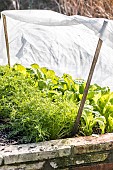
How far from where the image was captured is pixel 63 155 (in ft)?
7.38

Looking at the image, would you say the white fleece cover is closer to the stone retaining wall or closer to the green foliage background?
the green foliage background

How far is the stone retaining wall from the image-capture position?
2.18m

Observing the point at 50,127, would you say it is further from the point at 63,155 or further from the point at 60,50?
the point at 60,50

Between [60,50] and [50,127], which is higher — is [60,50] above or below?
above

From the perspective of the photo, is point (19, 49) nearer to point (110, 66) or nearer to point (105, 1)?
point (110, 66)

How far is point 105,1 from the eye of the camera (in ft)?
19.3

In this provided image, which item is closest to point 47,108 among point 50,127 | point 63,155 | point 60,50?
point 50,127

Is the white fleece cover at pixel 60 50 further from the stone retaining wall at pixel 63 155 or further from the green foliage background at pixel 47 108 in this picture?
the stone retaining wall at pixel 63 155

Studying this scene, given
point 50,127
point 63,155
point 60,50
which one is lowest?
point 63,155

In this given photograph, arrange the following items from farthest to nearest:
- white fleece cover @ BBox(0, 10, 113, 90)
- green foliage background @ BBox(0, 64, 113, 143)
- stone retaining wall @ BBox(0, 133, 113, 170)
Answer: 1. white fleece cover @ BBox(0, 10, 113, 90)
2. green foliage background @ BBox(0, 64, 113, 143)
3. stone retaining wall @ BBox(0, 133, 113, 170)

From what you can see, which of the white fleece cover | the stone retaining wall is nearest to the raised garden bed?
the stone retaining wall

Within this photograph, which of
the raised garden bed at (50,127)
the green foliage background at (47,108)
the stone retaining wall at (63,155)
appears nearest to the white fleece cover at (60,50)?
the green foliage background at (47,108)

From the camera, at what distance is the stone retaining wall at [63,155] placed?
218 cm

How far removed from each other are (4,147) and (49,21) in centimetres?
87
